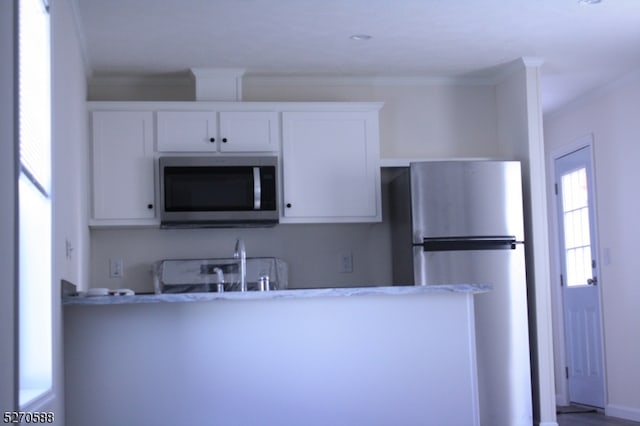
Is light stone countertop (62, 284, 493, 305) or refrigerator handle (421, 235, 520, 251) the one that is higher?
refrigerator handle (421, 235, 520, 251)

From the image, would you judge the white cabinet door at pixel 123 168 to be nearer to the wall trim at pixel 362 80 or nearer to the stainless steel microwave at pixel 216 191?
the stainless steel microwave at pixel 216 191

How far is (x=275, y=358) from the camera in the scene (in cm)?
363

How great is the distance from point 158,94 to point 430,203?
1852mm

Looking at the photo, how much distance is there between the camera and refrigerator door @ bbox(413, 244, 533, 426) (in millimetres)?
5223

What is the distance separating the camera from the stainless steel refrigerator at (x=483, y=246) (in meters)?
5.29

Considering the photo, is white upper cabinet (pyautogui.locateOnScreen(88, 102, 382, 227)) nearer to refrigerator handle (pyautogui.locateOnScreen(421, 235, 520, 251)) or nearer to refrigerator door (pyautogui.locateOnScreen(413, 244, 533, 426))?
refrigerator handle (pyautogui.locateOnScreen(421, 235, 520, 251))

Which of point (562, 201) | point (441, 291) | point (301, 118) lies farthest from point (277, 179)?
point (562, 201)

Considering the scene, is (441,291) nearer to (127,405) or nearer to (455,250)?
(127,405)

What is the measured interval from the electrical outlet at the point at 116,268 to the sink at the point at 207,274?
20cm

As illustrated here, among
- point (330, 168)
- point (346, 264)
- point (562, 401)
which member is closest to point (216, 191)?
point (330, 168)

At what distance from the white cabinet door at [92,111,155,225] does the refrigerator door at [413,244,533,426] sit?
1.64 metres

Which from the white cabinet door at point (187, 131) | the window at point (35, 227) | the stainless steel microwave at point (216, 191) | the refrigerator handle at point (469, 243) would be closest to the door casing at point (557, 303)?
the refrigerator handle at point (469, 243)

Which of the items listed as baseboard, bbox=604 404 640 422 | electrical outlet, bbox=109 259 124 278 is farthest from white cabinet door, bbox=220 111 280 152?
baseboard, bbox=604 404 640 422

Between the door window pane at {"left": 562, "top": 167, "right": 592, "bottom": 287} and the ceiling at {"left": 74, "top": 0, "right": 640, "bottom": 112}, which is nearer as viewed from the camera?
the ceiling at {"left": 74, "top": 0, "right": 640, "bottom": 112}
